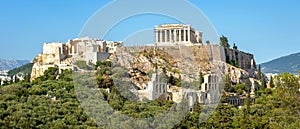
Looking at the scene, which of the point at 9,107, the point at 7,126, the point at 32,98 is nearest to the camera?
the point at 7,126

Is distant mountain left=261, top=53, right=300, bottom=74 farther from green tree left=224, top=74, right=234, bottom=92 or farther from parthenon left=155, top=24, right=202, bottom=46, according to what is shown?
green tree left=224, top=74, right=234, bottom=92

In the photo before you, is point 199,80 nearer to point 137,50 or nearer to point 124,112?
point 137,50

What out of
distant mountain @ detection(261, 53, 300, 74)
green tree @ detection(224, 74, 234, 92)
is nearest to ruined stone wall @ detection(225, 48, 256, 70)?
green tree @ detection(224, 74, 234, 92)

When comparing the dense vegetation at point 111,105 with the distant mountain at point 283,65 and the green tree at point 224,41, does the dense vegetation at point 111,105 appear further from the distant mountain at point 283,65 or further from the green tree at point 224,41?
the distant mountain at point 283,65

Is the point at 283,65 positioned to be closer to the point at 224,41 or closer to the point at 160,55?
the point at 224,41

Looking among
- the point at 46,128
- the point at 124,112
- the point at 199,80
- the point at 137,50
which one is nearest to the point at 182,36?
the point at 137,50

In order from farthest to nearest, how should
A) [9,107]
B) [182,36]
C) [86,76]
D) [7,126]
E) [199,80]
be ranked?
[182,36], [199,80], [86,76], [9,107], [7,126]

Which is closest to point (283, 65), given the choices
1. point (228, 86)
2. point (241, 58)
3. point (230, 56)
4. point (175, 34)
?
point (241, 58)
